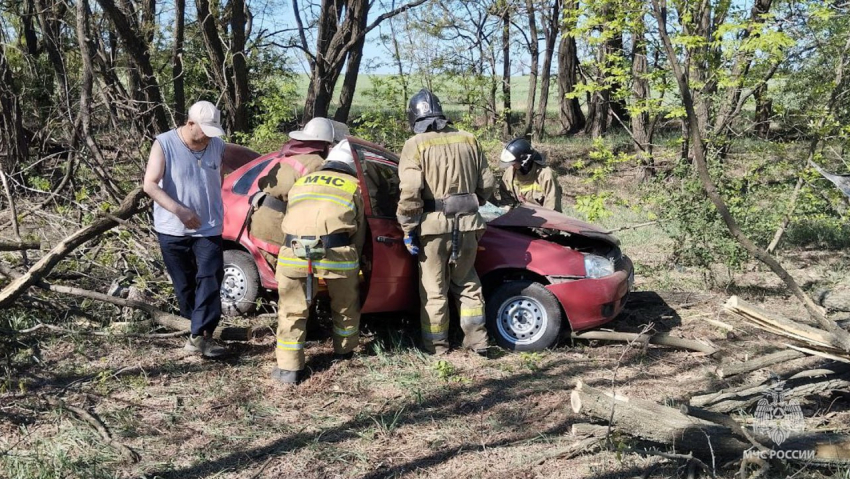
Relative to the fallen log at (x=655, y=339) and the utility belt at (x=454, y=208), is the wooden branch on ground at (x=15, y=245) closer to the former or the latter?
the utility belt at (x=454, y=208)

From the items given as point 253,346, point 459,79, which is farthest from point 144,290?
point 459,79

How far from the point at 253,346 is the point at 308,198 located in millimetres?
1376

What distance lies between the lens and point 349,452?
4145 millimetres

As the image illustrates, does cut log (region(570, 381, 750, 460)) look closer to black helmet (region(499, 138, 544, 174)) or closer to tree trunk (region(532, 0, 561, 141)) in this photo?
black helmet (region(499, 138, 544, 174))

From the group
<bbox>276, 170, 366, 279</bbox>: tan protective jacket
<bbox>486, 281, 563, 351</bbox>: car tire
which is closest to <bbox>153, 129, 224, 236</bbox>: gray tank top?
<bbox>276, 170, 366, 279</bbox>: tan protective jacket

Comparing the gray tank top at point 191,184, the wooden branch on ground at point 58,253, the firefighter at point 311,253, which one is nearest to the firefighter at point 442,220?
the firefighter at point 311,253

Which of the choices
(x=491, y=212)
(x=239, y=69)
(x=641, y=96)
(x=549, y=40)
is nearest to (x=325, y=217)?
(x=491, y=212)

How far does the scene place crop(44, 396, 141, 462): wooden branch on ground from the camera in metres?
4.03

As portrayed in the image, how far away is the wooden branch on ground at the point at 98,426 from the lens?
13.2ft

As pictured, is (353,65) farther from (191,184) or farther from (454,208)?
(191,184)

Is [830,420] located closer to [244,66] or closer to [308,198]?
[308,198]

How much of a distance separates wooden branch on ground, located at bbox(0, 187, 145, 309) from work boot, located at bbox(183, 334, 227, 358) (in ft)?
3.56

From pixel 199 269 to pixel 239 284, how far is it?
0.93 metres

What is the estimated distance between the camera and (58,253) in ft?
17.5
